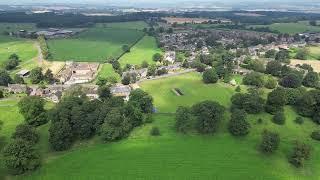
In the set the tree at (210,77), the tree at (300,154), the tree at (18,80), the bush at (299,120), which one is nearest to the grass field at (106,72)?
the tree at (18,80)

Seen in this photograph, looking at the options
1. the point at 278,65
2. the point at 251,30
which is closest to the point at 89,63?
the point at 278,65

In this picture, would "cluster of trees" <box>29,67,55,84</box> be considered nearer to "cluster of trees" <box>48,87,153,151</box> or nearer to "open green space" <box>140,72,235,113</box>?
"open green space" <box>140,72,235,113</box>

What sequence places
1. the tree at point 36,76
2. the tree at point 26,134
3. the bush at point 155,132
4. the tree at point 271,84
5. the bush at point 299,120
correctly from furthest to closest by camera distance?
1. the tree at point 36,76
2. the tree at point 271,84
3. the bush at point 299,120
4. the bush at point 155,132
5. the tree at point 26,134

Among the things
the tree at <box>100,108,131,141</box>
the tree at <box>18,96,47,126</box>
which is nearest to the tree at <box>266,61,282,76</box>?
the tree at <box>100,108,131,141</box>

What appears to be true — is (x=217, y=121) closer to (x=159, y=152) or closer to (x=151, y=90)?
(x=159, y=152)

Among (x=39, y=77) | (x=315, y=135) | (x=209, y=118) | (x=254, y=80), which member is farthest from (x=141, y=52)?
(x=315, y=135)

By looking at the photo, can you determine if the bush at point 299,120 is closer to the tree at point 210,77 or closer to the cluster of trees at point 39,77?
the tree at point 210,77

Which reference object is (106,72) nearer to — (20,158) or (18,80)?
(18,80)
